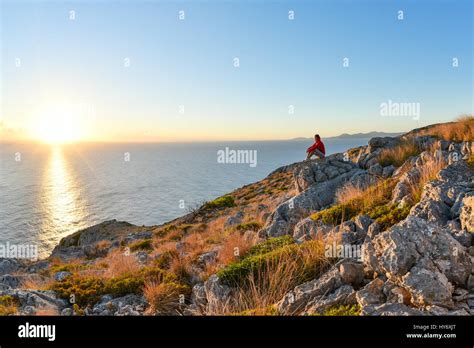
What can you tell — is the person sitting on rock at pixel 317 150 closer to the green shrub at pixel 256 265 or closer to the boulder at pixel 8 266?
the green shrub at pixel 256 265

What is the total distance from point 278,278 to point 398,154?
11.9 meters

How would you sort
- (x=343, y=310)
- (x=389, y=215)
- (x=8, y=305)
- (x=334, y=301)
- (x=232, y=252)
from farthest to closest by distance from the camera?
(x=232, y=252), (x=389, y=215), (x=8, y=305), (x=334, y=301), (x=343, y=310)

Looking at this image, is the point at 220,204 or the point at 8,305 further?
the point at 220,204

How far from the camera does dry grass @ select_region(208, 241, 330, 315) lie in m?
5.52

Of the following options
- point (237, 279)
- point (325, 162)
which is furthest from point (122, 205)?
point (237, 279)

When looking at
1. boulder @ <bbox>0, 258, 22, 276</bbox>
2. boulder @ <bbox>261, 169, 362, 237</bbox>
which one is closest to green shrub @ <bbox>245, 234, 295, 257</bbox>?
boulder @ <bbox>261, 169, 362, 237</bbox>

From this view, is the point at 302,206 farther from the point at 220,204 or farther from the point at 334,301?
the point at 220,204

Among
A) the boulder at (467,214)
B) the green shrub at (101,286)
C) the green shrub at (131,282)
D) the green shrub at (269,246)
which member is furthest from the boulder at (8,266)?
the boulder at (467,214)

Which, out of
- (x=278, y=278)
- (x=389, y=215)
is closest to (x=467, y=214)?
(x=389, y=215)

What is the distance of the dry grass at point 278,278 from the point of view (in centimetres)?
552

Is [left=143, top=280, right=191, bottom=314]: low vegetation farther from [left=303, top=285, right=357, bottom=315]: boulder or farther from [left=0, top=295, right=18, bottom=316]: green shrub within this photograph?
[left=303, top=285, right=357, bottom=315]: boulder

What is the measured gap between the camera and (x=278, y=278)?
5773 millimetres

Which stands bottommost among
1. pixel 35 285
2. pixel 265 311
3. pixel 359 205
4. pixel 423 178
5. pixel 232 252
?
pixel 35 285
